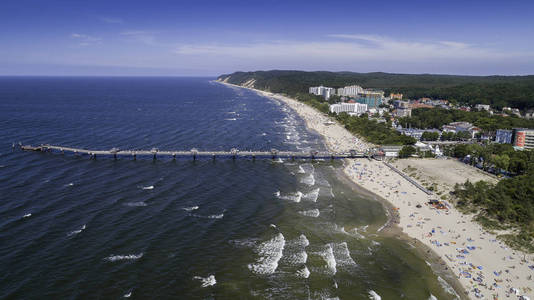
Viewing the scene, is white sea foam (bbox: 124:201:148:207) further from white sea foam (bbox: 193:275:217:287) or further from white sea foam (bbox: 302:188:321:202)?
white sea foam (bbox: 302:188:321:202)

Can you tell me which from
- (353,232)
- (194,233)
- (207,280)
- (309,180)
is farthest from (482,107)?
(207,280)

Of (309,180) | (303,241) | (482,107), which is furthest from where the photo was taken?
(482,107)

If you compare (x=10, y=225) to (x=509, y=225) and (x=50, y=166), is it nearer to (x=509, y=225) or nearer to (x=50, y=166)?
(x=50, y=166)

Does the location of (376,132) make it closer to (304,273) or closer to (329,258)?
(329,258)

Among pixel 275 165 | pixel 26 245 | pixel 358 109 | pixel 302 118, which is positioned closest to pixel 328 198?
pixel 275 165

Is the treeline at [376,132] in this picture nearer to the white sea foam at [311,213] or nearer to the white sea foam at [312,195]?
the white sea foam at [312,195]

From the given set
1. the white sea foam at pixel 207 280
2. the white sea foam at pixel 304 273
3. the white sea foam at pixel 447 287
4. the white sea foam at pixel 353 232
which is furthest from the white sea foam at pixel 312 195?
the white sea foam at pixel 207 280
